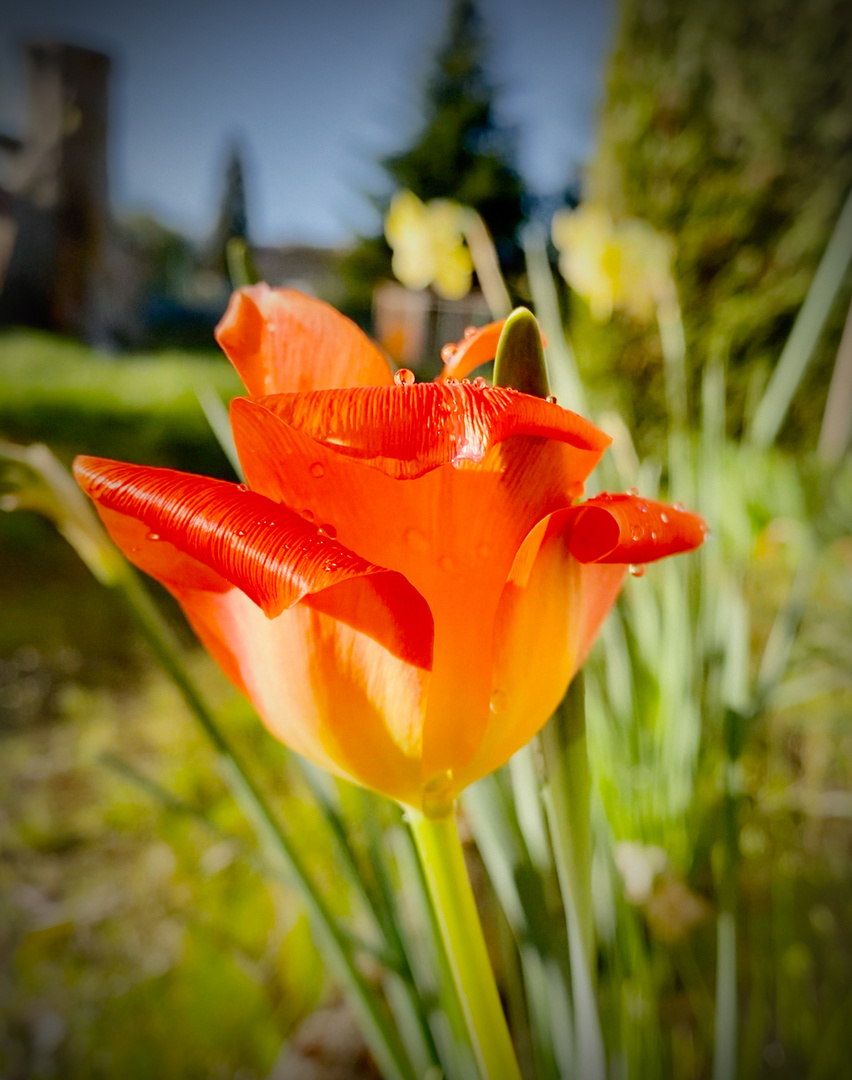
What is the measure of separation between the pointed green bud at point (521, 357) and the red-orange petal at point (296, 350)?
33mm

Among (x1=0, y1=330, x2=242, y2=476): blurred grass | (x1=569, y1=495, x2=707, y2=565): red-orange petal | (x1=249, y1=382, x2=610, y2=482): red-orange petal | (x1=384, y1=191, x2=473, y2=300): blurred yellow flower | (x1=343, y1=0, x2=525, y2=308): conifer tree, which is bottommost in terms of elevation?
(x1=0, y1=330, x2=242, y2=476): blurred grass

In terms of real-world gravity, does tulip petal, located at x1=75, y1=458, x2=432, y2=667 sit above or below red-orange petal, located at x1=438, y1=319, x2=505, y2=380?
below

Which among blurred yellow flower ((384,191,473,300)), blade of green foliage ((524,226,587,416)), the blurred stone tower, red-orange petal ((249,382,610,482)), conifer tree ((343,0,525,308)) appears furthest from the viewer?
conifer tree ((343,0,525,308))

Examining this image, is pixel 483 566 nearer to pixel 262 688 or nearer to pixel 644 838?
pixel 262 688

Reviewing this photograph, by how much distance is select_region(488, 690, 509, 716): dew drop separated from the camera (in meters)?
0.13

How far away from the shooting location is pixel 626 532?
12 centimetres

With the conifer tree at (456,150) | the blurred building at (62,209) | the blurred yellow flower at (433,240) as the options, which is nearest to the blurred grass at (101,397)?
the blurred building at (62,209)

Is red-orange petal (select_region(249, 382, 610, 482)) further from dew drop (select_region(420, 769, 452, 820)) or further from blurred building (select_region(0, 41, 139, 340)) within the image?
blurred building (select_region(0, 41, 139, 340))

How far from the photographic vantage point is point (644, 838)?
17.7 inches

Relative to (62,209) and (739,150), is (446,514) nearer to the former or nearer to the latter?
(62,209)

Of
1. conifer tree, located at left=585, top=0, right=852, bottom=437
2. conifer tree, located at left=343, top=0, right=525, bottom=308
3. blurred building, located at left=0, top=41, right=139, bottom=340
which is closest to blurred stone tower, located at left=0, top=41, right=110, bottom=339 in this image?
blurred building, located at left=0, top=41, right=139, bottom=340

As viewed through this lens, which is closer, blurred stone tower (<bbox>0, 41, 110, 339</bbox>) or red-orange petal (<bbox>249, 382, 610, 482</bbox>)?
red-orange petal (<bbox>249, 382, 610, 482</bbox>)

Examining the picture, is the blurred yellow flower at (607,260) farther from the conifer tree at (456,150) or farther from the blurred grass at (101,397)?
the blurred grass at (101,397)

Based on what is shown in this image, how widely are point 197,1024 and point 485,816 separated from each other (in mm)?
515
